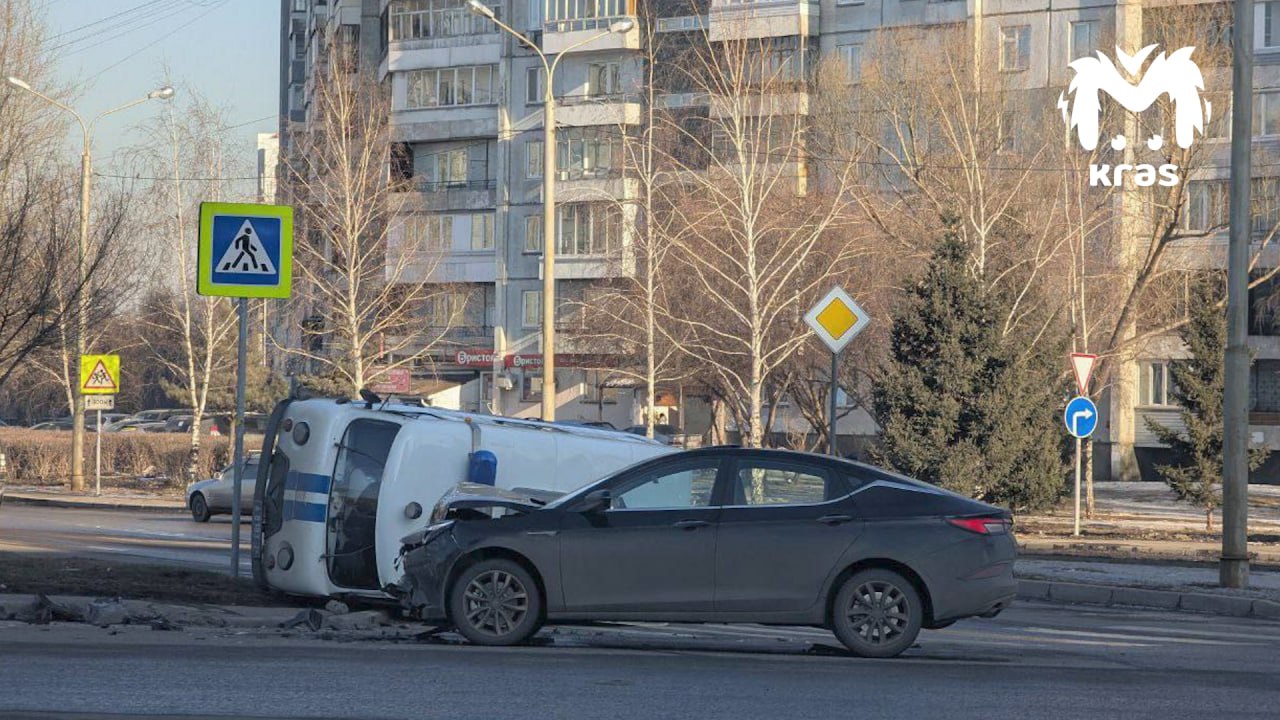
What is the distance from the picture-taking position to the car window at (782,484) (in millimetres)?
11711

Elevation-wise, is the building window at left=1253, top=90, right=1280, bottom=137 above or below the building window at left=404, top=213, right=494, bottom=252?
above

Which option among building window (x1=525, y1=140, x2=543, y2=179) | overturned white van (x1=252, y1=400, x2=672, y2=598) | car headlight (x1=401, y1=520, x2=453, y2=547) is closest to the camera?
car headlight (x1=401, y1=520, x2=453, y2=547)

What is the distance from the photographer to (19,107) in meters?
23.9

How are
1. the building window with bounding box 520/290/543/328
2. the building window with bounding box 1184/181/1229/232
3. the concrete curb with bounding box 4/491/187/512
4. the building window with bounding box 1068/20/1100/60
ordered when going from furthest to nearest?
1. the building window with bounding box 520/290/543/328
2. the building window with bounding box 1068/20/1100/60
3. the building window with bounding box 1184/181/1229/232
4. the concrete curb with bounding box 4/491/187/512

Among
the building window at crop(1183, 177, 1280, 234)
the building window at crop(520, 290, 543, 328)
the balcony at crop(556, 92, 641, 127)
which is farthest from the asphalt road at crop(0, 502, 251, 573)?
the building window at crop(520, 290, 543, 328)

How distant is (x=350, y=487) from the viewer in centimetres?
1393

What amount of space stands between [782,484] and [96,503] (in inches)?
1119

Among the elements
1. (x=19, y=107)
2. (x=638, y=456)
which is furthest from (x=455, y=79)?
(x=638, y=456)

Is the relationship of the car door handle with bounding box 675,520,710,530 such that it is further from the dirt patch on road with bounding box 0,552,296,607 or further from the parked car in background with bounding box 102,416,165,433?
the parked car in background with bounding box 102,416,165,433

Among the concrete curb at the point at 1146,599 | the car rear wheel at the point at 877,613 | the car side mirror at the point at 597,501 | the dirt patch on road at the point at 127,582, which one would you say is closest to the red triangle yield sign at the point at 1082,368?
the concrete curb at the point at 1146,599

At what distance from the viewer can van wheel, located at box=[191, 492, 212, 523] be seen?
32.6 metres

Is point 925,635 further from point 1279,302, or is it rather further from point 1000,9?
point 1000,9

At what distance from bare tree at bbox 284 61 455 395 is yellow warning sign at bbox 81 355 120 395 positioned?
264 inches

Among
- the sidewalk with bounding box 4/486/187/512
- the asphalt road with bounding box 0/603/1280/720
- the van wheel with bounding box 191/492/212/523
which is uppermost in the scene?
the asphalt road with bounding box 0/603/1280/720
